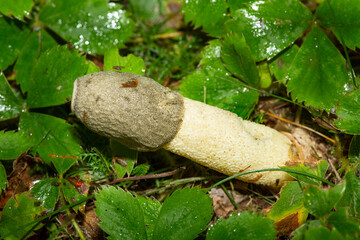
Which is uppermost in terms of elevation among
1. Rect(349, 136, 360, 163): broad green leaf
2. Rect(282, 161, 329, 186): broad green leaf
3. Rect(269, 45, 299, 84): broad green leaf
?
Rect(269, 45, 299, 84): broad green leaf

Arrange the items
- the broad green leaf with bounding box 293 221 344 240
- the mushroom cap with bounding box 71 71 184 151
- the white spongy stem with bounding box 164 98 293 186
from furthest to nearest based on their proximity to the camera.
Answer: the white spongy stem with bounding box 164 98 293 186
the mushroom cap with bounding box 71 71 184 151
the broad green leaf with bounding box 293 221 344 240

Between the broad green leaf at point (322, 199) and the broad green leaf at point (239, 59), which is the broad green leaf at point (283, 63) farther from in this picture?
the broad green leaf at point (322, 199)

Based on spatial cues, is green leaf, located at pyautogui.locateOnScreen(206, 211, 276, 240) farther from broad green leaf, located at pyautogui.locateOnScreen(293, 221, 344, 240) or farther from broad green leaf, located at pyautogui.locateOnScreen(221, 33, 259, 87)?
broad green leaf, located at pyautogui.locateOnScreen(221, 33, 259, 87)

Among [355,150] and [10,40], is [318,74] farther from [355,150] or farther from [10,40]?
[10,40]

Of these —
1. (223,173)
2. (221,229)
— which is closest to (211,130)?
(223,173)

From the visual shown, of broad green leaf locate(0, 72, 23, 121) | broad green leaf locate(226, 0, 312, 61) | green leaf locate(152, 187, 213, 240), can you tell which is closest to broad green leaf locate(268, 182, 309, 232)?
green leaf locate(152, 187, 213, 240)

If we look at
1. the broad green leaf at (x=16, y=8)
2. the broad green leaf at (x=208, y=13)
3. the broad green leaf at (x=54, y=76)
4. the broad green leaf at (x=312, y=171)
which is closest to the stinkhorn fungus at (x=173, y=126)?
the broad green leaf at (x=312, y=171)

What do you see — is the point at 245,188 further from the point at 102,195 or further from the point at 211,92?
the point at 102,195
